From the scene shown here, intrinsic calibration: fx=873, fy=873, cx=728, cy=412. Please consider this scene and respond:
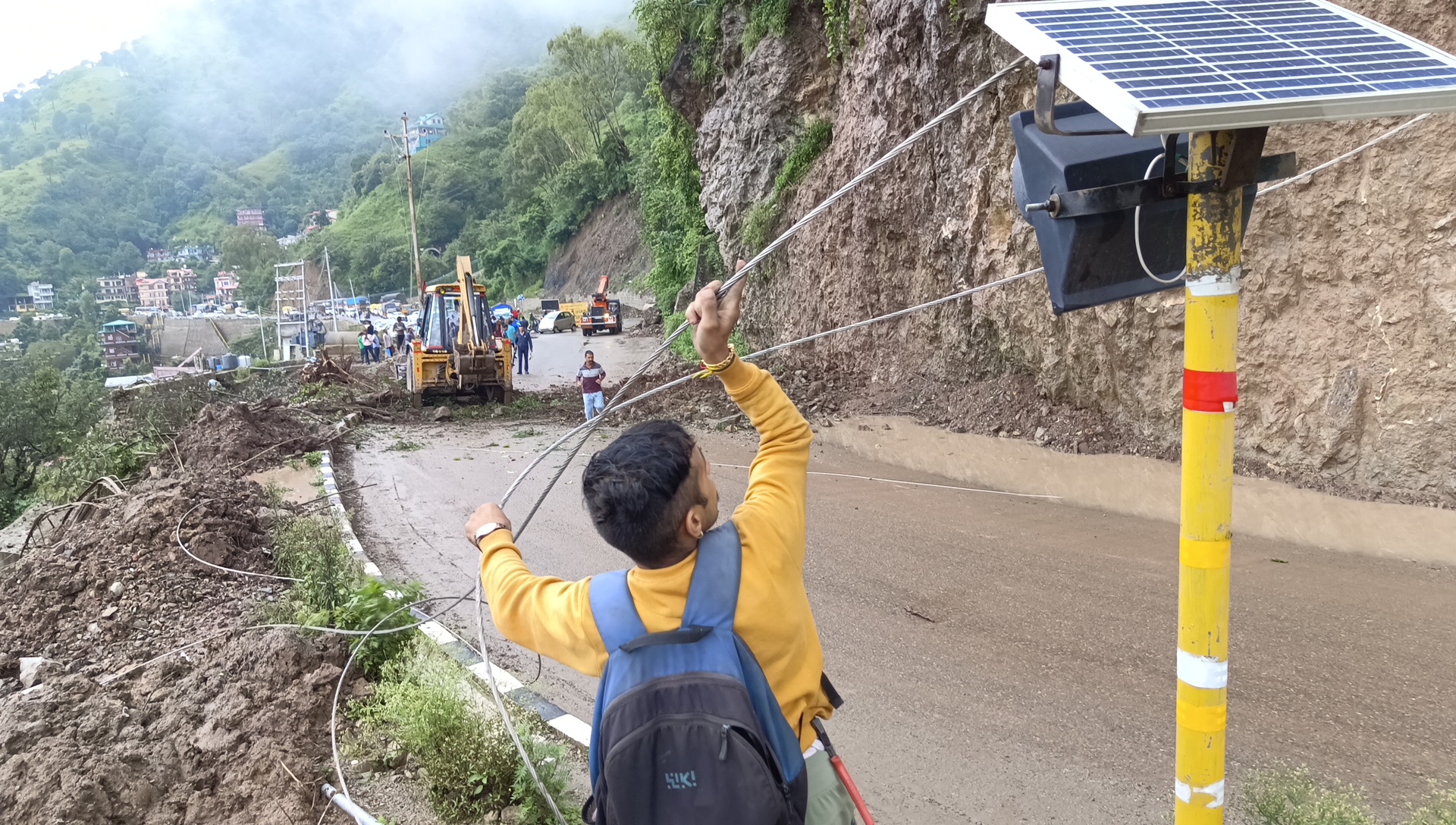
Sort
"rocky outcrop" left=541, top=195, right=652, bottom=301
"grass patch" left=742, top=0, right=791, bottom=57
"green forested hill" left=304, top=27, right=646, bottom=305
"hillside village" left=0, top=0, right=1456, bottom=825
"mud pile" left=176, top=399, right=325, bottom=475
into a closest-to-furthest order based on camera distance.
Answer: "hillside village" left=0, top=0, right=1456, bottom=825 → "mud pile" left=176, top=399, right=325, bottom=475 → "grass patch" left=742, top=0, right=791, bottom=57 → "rocky outcrop" left=541, top=195, right=652, bottom=301 → "green forested hill" left=304, top=27, right=646, bottom=305

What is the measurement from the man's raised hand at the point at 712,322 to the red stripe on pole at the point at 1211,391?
1211mm

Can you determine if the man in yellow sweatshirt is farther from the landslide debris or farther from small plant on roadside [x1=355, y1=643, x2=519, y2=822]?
the landslide debris

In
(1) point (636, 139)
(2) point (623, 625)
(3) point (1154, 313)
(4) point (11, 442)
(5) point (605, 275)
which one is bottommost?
(4) point (11, 442)

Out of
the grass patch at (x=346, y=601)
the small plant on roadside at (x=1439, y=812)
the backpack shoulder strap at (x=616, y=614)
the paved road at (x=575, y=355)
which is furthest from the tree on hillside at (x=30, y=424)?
the small plant on roadside at (x=1439, y=812)

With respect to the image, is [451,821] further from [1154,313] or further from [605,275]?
[605,275]

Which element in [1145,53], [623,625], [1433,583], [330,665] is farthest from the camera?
[1433,583]

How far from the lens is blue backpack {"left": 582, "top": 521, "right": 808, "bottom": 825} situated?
1826 mm

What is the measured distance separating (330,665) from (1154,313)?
1043 centimetres

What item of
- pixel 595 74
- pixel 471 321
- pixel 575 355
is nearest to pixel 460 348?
pixel 471 321

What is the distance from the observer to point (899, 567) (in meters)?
8.19

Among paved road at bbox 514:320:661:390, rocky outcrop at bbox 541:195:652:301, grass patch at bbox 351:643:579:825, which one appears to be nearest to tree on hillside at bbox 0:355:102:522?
paved road at bbox 514:320:661:390

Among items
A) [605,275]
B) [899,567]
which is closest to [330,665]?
[899,567]

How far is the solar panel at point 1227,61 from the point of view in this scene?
2061 mm

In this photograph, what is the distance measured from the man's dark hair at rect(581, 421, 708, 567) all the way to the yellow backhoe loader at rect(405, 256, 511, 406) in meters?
18.2
